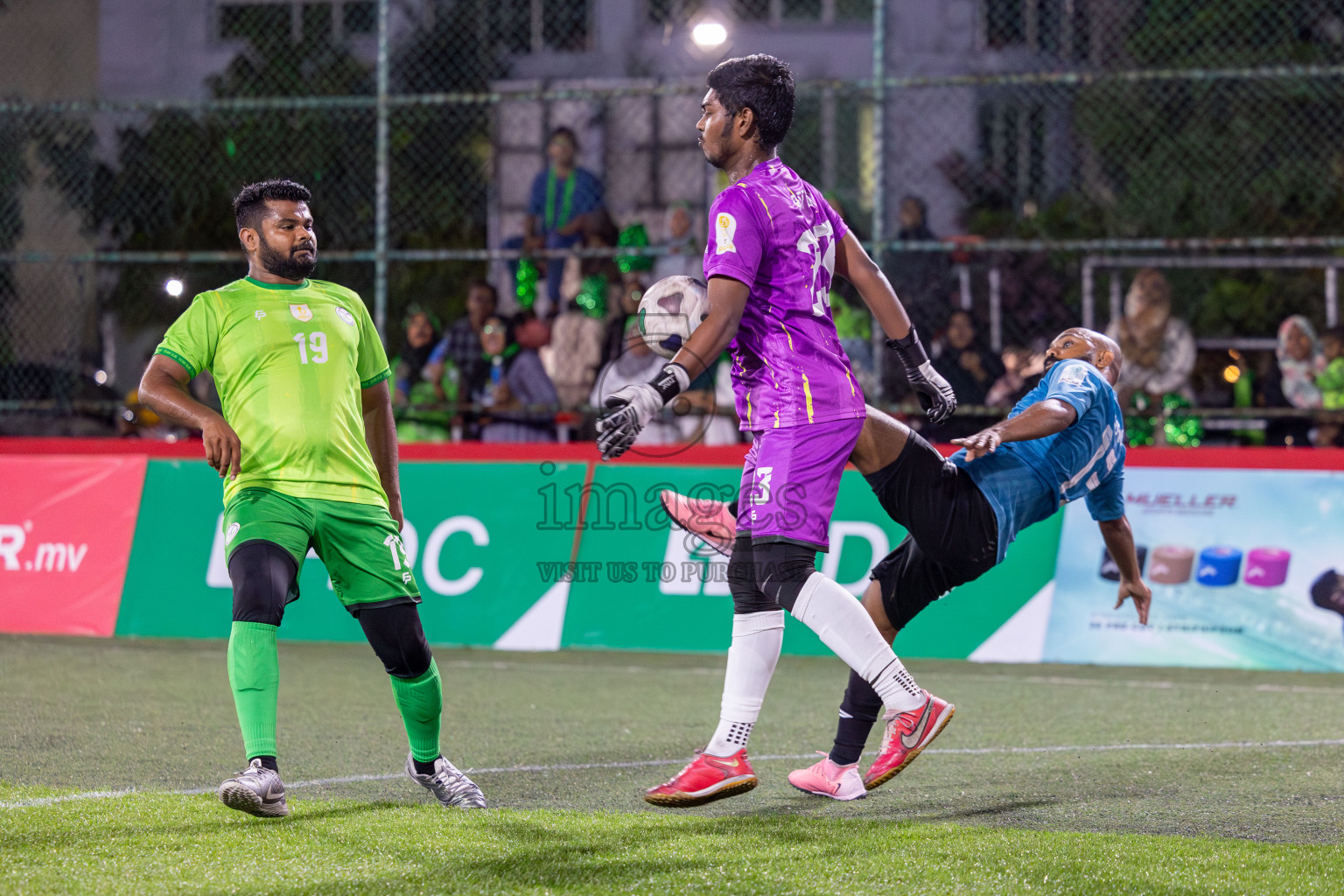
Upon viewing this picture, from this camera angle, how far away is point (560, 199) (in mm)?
11992

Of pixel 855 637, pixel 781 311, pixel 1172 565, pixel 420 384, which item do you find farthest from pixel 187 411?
pixel 420 384

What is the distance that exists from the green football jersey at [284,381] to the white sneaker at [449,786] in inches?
34.0

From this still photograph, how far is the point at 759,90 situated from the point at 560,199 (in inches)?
306

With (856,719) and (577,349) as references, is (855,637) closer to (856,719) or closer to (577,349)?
(856,719)

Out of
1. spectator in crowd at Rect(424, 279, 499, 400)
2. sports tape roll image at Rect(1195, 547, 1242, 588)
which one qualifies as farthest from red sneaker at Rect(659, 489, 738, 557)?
spectator in crowd at Rect(424, 279, 499, 400)

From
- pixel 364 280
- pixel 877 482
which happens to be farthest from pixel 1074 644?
pixel 364 280

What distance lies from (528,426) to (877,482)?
6103 mm

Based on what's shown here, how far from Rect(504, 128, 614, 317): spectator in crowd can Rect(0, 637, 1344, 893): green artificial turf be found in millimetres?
4327

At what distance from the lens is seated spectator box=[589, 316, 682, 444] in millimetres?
10078

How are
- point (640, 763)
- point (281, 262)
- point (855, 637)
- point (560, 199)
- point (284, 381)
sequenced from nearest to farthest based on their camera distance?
1. point (855, 637)
2. point (284, 381)
3. point (281, 262)
4. point (640, 763)
5. point (560, 199)

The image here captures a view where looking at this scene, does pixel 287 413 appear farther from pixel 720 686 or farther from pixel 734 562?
pixel 720 686

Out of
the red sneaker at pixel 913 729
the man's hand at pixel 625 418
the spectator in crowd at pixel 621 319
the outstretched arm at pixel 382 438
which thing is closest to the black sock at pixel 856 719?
the red sneaker at pixel 913 729

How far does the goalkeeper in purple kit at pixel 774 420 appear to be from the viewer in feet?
14.0

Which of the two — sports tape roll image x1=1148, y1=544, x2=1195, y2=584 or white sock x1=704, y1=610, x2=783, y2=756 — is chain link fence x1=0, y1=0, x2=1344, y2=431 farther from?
white sock x1=704, y1=610, x2=783, y2=756
